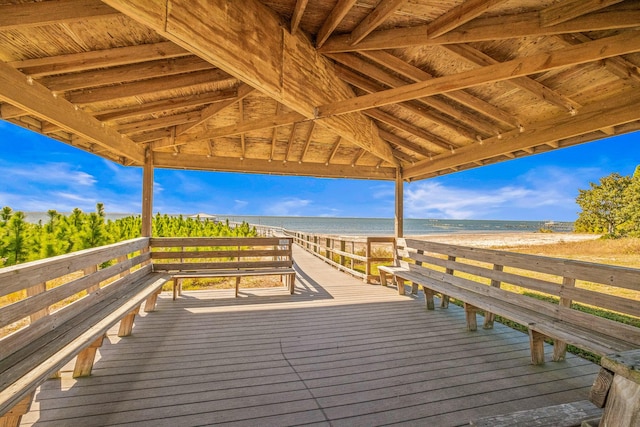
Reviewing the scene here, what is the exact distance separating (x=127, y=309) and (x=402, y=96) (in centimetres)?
328

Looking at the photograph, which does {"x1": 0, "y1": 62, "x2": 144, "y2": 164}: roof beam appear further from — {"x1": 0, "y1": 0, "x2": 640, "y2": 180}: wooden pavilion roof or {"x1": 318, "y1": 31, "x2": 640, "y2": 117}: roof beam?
{"x1": 318, "y1": 31, "x2": 640, "y2": 117}: roof beam

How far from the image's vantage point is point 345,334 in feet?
11.0

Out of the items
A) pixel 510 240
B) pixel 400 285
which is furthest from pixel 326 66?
pixel 510 240

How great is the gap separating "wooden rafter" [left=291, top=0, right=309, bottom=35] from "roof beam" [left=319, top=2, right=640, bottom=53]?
464 millimetres

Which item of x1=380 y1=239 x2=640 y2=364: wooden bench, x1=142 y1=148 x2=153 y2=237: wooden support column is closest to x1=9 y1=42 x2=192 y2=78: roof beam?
x1=142 y1=148 x2=153 y2=237: wooden support column

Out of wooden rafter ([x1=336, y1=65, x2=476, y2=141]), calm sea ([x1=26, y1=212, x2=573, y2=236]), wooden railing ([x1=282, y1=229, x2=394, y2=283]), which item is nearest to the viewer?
wooden rafter ([x1=336, y1=65, x2=476, y2=141])

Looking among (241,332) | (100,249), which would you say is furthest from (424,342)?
(100,249)

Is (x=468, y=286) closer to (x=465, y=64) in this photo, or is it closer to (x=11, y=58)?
(x=465, y=64)

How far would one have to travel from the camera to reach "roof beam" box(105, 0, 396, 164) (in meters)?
1.71

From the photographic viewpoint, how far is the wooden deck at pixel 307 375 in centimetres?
198

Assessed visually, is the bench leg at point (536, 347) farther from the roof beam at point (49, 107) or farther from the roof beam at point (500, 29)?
the roof beam at point (49, 107)

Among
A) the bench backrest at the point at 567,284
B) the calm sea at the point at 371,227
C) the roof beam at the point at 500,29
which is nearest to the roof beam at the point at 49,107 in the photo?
the roof beam at the point at 500,29

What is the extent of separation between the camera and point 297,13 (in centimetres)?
239

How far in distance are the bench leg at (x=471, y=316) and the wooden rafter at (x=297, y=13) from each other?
338 centimetres
